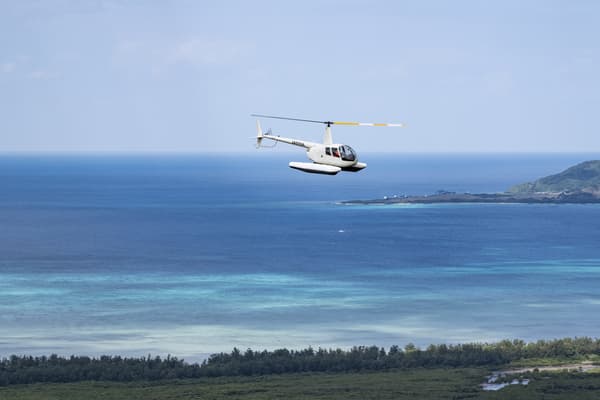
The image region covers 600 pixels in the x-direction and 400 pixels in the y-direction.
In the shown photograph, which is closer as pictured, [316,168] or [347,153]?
[316,168]

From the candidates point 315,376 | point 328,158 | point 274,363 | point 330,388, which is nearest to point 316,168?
point 328,158

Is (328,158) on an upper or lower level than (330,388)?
upper

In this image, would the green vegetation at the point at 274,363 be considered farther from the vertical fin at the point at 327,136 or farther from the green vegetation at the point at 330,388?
the vertical fin at the point at 327,136

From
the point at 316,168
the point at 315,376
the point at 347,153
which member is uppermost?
the point at 347,153

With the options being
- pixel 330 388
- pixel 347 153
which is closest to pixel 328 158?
pixel 347 153

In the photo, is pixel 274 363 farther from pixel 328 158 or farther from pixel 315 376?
pixel 328 158

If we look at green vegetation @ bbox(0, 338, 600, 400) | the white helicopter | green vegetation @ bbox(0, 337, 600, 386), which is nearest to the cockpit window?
the white helicopter

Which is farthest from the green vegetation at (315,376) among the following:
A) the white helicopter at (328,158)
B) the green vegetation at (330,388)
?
the white helicopter at (328,158)

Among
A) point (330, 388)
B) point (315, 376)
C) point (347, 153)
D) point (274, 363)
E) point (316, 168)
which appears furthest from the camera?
point (274, 363)

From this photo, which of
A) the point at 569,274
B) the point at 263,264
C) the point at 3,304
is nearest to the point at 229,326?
the point at 3,304

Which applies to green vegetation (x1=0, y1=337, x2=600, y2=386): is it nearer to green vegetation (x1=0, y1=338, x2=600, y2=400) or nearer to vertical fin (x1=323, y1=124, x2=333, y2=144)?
green vegetation (x1=0, y1=338, x2=600, y2=400)

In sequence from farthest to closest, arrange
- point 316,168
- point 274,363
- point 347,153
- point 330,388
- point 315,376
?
point 274,363
point 315,376
point 330,388
point 347,153
point 316,168
